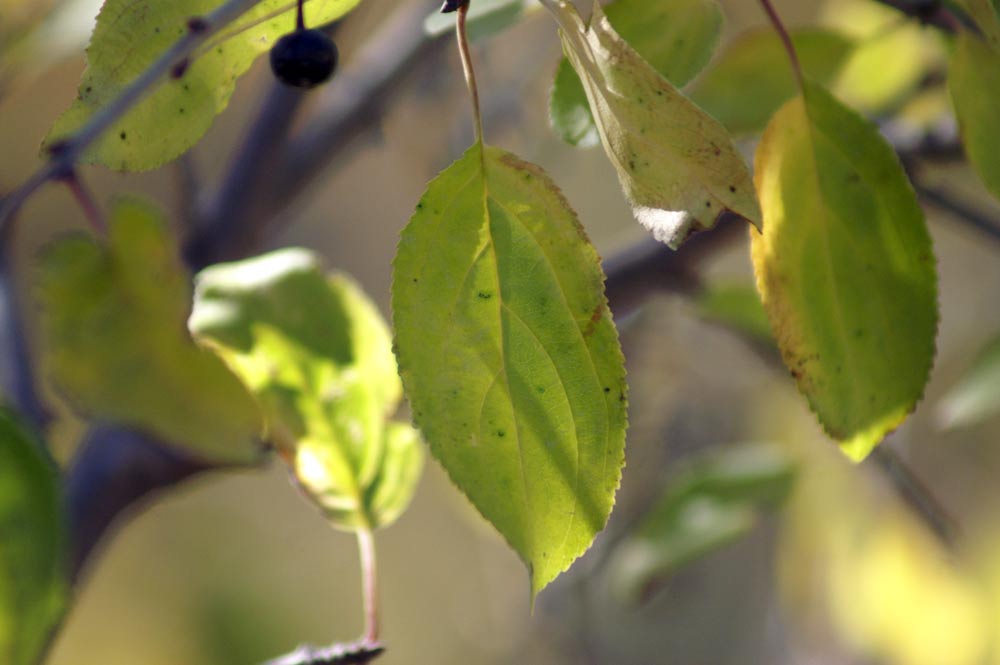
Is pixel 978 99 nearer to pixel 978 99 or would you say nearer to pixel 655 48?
pixel 978 99

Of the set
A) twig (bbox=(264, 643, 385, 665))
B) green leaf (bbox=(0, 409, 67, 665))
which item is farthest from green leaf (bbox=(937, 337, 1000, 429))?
green leaf (bbox=(0, 409, 67, 665))

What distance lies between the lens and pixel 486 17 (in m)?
0.43

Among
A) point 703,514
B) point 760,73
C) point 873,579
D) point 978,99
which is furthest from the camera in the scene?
point 873,579

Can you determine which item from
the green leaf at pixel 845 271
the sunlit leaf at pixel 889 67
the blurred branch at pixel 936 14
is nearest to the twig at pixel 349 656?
the green leaf at pixel 845 271

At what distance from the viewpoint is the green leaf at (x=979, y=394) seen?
1.67 feet

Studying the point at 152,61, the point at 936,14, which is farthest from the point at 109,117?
the point at 936,14

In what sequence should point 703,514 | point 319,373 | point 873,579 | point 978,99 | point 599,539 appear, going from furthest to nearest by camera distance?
point 599,539 → point 873,579 → point 703,514 → point 319,373 → point 978,99

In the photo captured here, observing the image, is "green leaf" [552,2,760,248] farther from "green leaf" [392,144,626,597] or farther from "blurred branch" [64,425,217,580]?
"blurred branch" [64,425,217,580]

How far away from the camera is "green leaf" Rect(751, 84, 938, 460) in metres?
0.36

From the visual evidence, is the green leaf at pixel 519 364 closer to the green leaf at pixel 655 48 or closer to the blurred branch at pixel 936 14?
the green leaf at pixel 655 48

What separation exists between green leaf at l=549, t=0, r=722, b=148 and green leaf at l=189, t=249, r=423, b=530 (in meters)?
0.14

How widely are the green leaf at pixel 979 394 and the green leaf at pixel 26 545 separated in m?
0.41

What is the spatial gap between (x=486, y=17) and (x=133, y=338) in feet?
1.05

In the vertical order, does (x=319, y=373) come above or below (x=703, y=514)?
above
